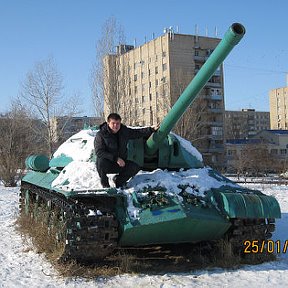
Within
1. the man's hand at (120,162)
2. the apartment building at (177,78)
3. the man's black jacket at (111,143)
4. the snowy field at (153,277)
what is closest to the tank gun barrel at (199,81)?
the man's black jacket at (111,143)

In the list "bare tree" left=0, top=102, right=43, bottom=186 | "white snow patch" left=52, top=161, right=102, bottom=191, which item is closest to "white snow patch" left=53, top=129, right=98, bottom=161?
"white snow patch" left=52, top=161, right=102, bottom=191

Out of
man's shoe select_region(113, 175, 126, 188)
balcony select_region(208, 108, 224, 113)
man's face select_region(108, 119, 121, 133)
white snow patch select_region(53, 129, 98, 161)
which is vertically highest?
balcony select_region(208, 108, 224, 113)

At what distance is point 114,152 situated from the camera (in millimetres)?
6055

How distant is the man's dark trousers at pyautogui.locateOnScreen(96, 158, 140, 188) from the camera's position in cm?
587

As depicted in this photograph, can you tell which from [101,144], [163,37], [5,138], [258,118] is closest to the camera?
[101,144]

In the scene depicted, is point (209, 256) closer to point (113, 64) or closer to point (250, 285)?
point (250, 285)

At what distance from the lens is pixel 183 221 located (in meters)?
5.45

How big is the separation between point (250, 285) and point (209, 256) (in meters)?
1.31

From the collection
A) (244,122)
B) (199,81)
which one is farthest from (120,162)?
(244,122)

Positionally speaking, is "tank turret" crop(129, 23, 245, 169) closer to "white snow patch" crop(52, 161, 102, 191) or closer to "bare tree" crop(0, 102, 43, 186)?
"white snow patch" crop(52, 161, 102, 191)

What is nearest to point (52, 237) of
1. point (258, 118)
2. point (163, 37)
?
point (163, 37)

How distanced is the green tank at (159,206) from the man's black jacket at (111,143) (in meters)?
0.35

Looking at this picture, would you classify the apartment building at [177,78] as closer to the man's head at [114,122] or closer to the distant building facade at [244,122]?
the distant building facade at [244,122]

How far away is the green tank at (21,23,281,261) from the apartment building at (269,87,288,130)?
73745 mm
